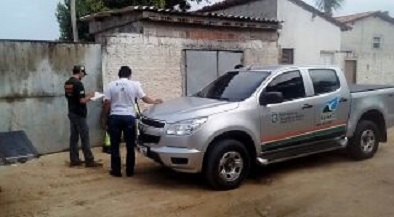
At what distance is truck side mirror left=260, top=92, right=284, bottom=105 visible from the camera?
7.01 metres

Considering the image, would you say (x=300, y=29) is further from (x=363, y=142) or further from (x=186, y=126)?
(x=186, y=126)

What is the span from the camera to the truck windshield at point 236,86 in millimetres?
7252

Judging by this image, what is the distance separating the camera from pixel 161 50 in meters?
11.0

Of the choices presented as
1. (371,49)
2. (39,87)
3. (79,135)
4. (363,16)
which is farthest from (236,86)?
(371,49)

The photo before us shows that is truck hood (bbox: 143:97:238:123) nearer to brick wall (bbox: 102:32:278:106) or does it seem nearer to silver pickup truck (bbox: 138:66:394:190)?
silver pickup truck (bbox: 138:66:394:190)

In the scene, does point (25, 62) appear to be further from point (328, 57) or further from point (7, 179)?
point (328, 57)

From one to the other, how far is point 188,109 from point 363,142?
3625 millimetres

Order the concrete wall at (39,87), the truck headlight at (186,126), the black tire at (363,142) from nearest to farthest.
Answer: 1. the truck headlight at (186,126)
2. the black tire at (363,142)
3. the concrete wall at (39,87)

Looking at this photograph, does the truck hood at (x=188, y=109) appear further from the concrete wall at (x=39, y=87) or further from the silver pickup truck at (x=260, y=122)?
the concrete wall at (x=39, y=87)

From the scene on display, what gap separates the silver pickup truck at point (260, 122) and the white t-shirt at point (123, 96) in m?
0.32

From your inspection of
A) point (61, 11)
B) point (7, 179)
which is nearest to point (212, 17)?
point (7, 179)

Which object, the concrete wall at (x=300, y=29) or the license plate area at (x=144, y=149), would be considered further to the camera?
the concrete wall at (x=300, y=29)

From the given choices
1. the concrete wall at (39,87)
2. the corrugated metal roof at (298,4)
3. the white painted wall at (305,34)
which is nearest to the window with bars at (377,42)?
the corrugated metal roof at (298,4)

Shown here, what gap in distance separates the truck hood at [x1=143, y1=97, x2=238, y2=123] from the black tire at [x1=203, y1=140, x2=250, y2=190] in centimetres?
48
